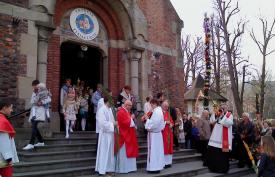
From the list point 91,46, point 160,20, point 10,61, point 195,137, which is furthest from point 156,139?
point 160,20

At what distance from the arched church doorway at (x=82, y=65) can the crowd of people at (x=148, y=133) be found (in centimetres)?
150

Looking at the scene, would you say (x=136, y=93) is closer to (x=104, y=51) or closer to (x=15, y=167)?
(x=104, y=51)

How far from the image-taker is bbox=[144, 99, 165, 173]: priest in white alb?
955 centimetres

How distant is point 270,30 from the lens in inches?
1170

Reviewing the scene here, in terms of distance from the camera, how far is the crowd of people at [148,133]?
29.2 ft

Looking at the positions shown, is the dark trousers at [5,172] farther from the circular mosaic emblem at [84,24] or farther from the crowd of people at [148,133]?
the circular mosaic emblem at [84,24]

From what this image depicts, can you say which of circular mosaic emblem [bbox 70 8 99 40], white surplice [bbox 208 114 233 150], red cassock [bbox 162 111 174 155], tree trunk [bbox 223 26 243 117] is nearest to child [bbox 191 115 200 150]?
white surplice [bbox 208 114 233 150]

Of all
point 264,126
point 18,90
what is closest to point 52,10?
point 18,90

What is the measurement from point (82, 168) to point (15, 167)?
5.10ft

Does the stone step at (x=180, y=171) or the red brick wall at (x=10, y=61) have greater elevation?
the red brick wall at (x=10, y=61)

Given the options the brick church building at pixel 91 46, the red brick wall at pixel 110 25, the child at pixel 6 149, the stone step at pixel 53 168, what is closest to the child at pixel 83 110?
the brick church building at pixel 91 46

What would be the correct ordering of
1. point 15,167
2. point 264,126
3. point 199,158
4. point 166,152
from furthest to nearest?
point 264,126
point 199,158
point 166,152
point 15,167

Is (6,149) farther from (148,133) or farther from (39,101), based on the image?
(148,133)

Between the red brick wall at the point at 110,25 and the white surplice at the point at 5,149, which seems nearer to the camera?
the white surplice at the point at 5,149
